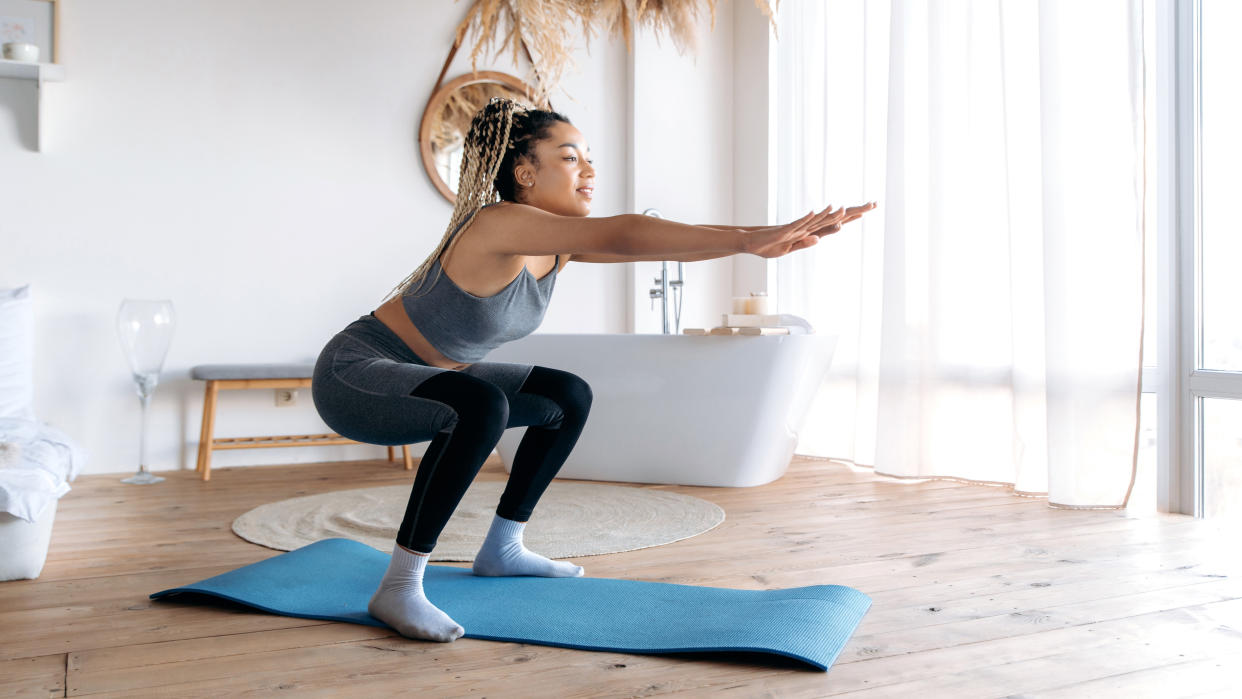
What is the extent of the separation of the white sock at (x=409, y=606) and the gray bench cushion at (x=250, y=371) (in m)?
2.12

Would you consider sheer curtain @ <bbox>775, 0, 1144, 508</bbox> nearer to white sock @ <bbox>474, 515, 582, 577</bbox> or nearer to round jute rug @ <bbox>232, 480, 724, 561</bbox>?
round jute rug @ <bbox>232, 480, 724, 561</bbox>

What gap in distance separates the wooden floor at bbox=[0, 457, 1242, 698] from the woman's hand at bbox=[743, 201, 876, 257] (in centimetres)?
68

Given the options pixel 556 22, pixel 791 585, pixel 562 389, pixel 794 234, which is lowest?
pixel 791 585

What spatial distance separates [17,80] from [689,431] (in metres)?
2.92

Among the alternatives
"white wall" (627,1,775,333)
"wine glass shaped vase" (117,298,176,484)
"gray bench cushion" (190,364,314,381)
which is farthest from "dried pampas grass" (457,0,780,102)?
"wine glass shaped vase" (117,298,176,484)

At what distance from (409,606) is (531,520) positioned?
3.54 ft

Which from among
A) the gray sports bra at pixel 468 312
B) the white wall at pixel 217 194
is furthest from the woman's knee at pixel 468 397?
the white wall at pixel 217 194

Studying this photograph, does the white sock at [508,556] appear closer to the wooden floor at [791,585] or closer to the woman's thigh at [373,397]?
the wooden floor at [791,585]

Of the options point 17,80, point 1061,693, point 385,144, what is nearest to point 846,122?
point 385,144

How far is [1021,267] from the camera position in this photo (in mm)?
3221

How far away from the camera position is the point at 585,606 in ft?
5.98

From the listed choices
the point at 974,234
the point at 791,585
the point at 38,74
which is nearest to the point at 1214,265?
the point at 974,234

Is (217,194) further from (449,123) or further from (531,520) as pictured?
(531,520)

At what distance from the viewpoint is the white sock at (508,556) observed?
2.03m
